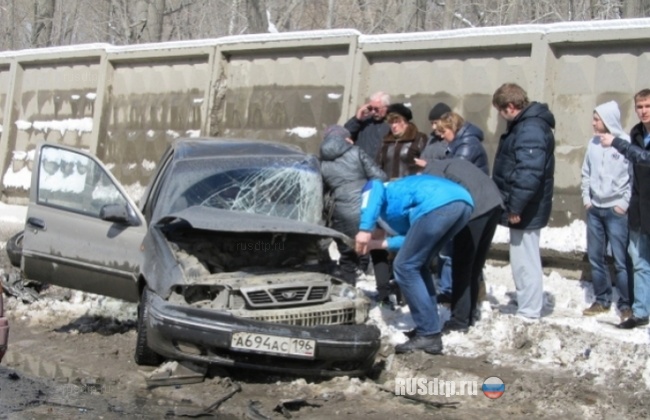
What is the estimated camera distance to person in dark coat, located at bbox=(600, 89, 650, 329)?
26.9 ft

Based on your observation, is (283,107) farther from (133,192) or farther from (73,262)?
(73,262)

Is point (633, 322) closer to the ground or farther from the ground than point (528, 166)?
closer to the ground

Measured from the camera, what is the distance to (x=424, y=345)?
320 inches

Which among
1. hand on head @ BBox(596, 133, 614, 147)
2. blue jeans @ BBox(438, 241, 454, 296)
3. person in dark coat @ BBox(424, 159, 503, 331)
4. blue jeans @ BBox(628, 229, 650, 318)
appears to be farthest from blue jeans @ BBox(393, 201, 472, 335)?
blue jeans @ BBox(628, 229, 650, 318)

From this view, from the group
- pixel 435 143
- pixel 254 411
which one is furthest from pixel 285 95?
pixel 254 411

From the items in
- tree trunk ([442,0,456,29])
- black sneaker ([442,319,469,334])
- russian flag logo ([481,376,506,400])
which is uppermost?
tree trunk ([442,0,456,29])

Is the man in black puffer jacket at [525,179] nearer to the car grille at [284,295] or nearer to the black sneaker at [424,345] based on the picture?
the black sneaker at [424,345]

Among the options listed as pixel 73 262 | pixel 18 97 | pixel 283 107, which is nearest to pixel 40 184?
pixel 73 262

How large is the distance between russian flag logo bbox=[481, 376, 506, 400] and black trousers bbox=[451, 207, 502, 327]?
4.39ft

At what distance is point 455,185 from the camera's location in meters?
8.21

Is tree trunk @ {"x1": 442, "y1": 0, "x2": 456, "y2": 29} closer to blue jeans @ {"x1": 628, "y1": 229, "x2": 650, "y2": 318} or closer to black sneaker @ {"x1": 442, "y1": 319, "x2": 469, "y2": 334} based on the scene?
blue jeans @ {"x1": 628, "y1": 229, "x2": 650, "y2": 318}

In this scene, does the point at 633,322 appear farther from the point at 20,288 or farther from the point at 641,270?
the point at 20,288

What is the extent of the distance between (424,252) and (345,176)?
4.83ft

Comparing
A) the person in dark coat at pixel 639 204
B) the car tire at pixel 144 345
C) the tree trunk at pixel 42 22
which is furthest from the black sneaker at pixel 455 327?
the tree trunk at pixel 42 22
